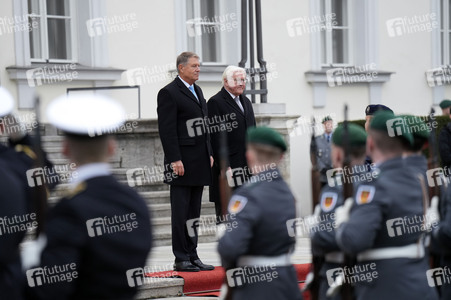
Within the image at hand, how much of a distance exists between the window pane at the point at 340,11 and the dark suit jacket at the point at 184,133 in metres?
8.46

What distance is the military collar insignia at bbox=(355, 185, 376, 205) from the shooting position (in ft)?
14.7

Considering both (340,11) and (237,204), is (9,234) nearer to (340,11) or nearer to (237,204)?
(237,204)

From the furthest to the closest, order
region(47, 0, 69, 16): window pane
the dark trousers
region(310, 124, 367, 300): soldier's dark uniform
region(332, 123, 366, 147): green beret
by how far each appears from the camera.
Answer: region(47, 0, 69, 16): window pane, the dark trousers, region(332, 123, 366, 147): green beret, region(310, 124, 367, 300): soldier's dark uniform

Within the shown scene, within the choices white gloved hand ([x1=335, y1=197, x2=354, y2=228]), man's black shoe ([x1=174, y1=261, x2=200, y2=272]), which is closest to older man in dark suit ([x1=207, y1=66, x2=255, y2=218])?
man's black shoe ([x1=174, y1=261, x2=200, y2=272])

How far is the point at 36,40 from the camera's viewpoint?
13.0 meters

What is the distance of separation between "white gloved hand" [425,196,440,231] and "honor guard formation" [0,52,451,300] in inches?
0.4

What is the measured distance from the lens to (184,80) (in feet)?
27.1

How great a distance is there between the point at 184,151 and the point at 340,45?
8696 mm

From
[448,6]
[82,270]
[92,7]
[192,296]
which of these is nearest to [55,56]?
[92,7]

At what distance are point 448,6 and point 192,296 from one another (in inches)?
444

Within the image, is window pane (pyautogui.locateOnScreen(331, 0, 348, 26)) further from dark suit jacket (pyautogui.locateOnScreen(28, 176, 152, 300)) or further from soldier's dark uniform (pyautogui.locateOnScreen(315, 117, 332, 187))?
dark suit jacket (pyautogui.locateOnScreen(28, 176, 152, 300))

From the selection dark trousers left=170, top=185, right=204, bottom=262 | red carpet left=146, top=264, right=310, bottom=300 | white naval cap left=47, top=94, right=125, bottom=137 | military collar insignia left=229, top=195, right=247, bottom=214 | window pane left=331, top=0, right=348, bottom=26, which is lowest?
red carpet left=146, top=264, right=310, bottom=300

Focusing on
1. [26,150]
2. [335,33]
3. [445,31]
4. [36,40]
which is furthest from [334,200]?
[445,31]

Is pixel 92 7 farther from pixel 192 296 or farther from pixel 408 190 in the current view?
pixel 408 190
